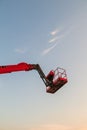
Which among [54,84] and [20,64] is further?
[20,64]

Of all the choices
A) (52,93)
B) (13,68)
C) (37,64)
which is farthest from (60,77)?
(13,68)

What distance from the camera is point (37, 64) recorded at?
763 inches

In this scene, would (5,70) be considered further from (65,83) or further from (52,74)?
(65,83)

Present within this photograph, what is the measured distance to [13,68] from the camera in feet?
60.3

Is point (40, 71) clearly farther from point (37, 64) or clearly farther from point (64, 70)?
point (64, 70)

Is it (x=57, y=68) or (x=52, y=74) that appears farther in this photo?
(x=57, y=68)

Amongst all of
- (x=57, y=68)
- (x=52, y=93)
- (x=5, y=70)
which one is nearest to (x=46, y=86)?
(x=52, y=93)

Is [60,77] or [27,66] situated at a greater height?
[27,66]

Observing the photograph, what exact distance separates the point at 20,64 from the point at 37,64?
1.70m

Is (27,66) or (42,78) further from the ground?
(27,66)

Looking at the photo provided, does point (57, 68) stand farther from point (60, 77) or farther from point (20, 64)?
point (20, 64)

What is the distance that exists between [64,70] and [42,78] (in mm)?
2489

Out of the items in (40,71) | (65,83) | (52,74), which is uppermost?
(40,71)

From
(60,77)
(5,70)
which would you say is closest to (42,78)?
(60,77)
